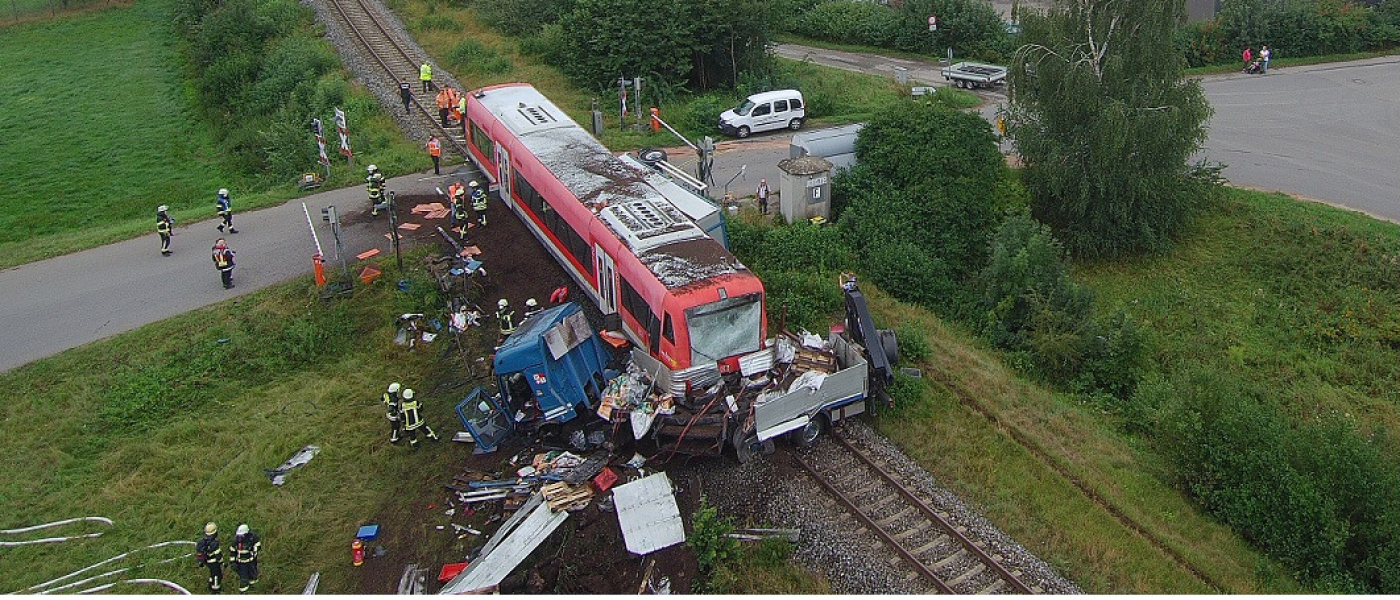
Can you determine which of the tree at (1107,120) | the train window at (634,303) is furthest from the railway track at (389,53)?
the tree at (1107,120)

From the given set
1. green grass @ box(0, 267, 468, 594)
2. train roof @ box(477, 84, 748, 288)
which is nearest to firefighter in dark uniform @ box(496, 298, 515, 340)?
green grass @ box(0, 267, 468, 594)

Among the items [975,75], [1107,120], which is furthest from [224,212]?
[975,75]

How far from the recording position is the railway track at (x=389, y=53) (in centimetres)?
2995

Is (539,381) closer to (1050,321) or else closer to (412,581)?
(412,581)


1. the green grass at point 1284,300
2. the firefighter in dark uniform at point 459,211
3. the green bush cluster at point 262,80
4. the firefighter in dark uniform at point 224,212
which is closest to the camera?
the green grass at point 1284,300

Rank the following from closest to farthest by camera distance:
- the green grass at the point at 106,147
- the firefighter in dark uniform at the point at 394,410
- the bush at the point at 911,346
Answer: the firefighter in dark uniform at the point at 394,410, the bush at the point at 911,346, the green grass at the point at 106,147

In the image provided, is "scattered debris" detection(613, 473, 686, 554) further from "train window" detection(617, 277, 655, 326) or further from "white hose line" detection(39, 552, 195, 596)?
"white hose line" detection(39, 552, 195, 596)

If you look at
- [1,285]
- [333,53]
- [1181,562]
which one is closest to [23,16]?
[333,53]

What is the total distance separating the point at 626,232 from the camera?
Result: 1714cm

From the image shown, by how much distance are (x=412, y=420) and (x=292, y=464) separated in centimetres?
210

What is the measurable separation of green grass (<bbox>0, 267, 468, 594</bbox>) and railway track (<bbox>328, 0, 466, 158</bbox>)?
10119 millimetres

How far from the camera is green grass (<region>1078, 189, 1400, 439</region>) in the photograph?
69.9ft

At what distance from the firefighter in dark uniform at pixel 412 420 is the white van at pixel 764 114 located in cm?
1802

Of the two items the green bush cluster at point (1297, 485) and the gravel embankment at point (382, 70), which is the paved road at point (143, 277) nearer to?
the gravel embankment at point (382, 70)
